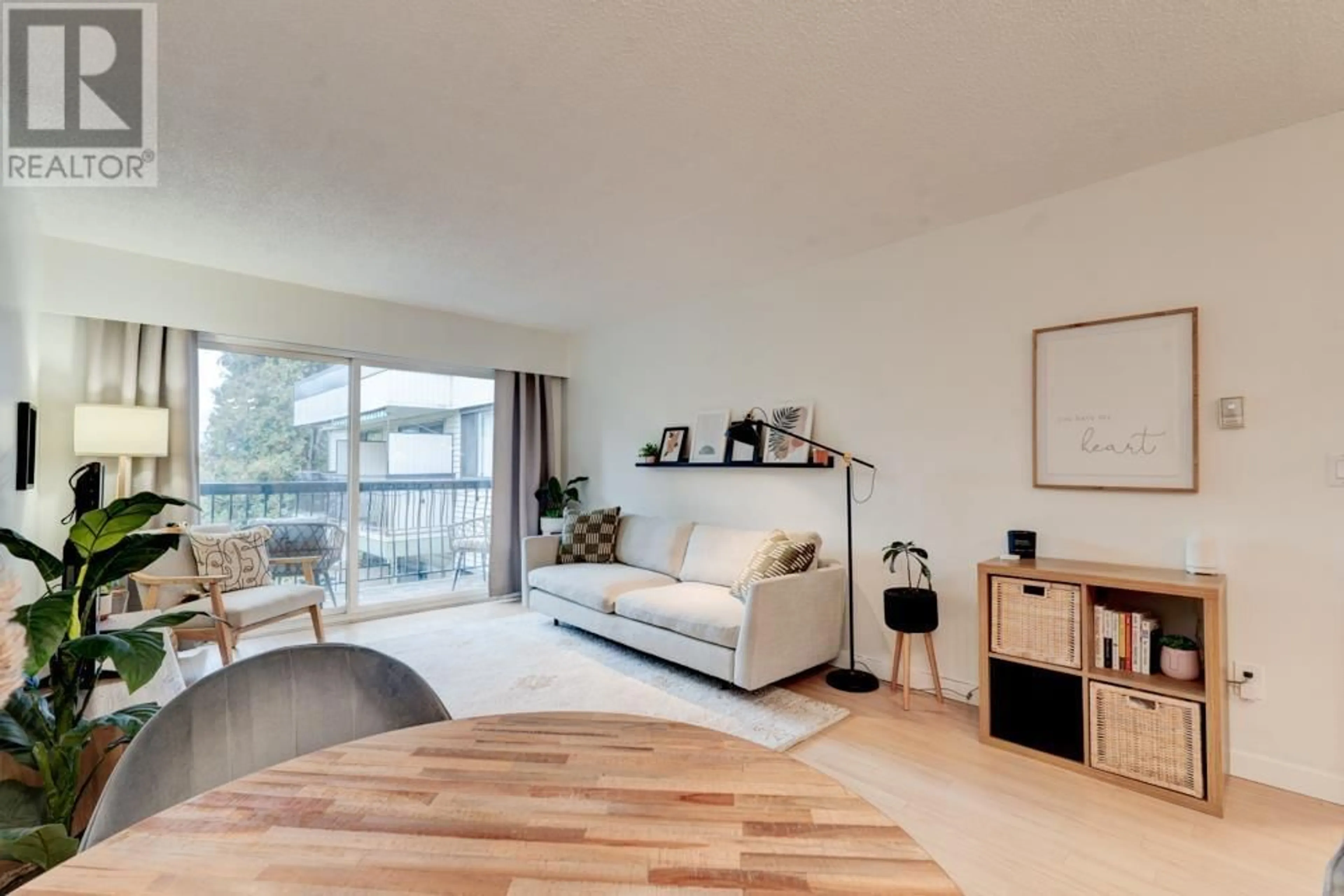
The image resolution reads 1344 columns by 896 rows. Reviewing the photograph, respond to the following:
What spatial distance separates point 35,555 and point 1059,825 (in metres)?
2.99

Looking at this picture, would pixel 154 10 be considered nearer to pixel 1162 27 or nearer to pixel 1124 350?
pixel 1162 27

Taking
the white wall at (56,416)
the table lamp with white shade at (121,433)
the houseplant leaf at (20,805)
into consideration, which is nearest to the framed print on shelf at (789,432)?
the houseplant leaf at (20,805)

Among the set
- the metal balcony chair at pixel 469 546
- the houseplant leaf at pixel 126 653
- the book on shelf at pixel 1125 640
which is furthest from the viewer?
the metal balcony chair at pixel 469 546

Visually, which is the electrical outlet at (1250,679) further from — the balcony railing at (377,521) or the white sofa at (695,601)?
the balcony railing at (377,521)

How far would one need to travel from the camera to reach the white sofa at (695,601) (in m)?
2.92

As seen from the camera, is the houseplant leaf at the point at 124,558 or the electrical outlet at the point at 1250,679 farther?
the electrical outlet at the point at 1250,679

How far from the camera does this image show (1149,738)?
6.92 ft

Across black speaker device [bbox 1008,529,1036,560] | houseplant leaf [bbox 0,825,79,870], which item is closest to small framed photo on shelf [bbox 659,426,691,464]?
black speaker device [bbox 1008,529,1036,560]

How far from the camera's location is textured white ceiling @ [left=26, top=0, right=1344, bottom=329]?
1668mm

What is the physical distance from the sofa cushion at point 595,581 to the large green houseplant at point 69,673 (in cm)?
234

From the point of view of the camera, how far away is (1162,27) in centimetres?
169

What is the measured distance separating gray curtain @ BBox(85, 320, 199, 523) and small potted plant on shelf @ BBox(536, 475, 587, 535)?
8.00 ft

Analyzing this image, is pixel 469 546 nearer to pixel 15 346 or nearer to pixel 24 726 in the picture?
pixel 15 346

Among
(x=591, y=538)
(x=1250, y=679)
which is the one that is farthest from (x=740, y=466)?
(x=1250, y=679)
